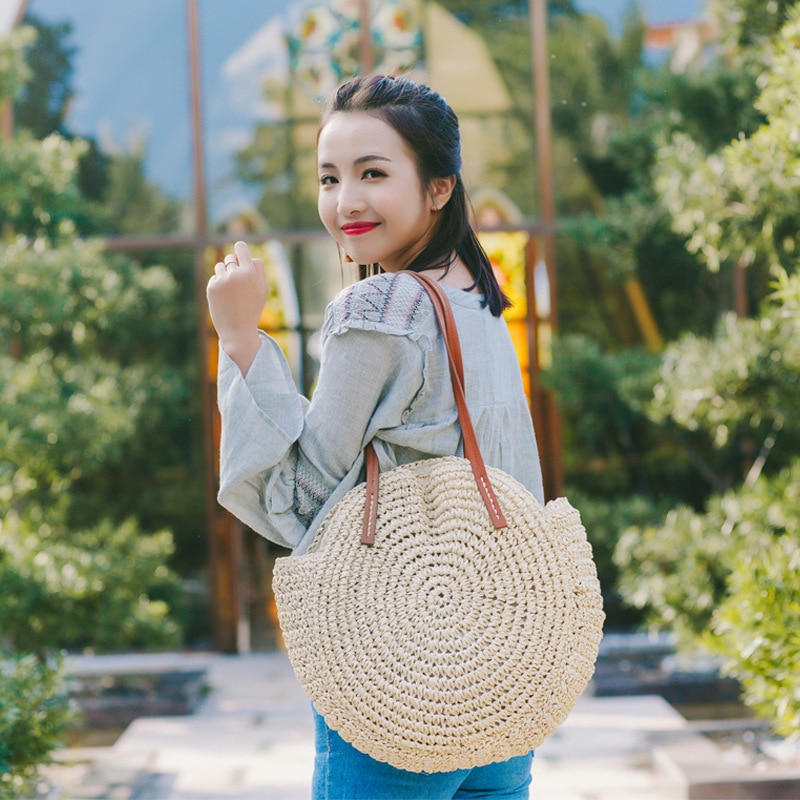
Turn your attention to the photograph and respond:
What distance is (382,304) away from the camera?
1196 millimetres

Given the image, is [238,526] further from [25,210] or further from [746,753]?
[746,753]

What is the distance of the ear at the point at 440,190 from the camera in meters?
1.34

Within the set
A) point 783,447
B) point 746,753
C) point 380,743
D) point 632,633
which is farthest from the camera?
point 632,633

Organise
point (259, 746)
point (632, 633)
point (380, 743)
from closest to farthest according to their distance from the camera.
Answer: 1. point (380, 743)
2. point (259, 746)
3. point (632, 633)

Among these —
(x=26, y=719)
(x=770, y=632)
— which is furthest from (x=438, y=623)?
(x=26, y=719)

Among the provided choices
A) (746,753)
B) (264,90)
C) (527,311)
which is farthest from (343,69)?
(746,753)

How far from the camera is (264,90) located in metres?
5.81

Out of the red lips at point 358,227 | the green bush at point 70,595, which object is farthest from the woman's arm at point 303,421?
the green bush at point 70,595

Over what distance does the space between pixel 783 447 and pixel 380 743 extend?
12.3 ft

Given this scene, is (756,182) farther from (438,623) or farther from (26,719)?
(26,719)

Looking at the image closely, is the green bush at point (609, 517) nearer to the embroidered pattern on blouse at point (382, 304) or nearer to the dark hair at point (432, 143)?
the dark hair at point (432, 143)

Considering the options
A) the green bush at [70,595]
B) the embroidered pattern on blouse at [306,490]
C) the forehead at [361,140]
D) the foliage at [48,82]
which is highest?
the foliage at [48,82]

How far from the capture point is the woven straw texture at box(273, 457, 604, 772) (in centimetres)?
110

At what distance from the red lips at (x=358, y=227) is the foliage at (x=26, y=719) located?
74.5 inches
